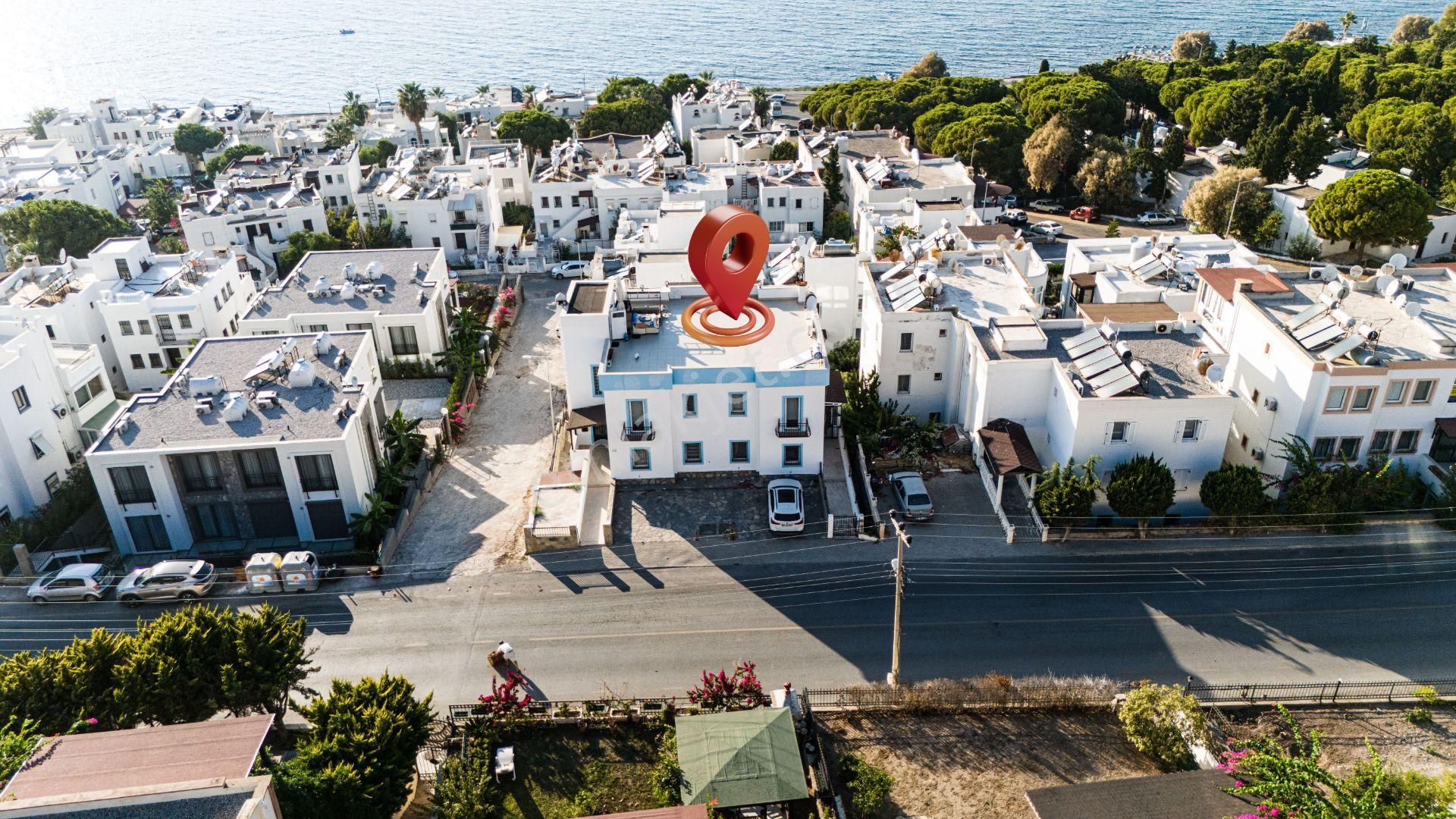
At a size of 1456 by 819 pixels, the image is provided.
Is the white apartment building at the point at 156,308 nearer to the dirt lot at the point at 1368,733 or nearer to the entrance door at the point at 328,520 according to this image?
the entrance door at the point at 328,520

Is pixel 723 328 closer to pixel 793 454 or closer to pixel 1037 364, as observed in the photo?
pixel 793 454

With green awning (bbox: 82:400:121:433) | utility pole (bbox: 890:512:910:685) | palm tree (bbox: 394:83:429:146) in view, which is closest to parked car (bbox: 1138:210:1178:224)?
utility pole (bbox: 890:512:910:685)

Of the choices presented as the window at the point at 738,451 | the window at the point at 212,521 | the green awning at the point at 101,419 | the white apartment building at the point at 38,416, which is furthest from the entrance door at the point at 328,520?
the window at the point at 738,451

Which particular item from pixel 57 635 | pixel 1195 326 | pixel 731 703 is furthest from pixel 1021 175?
pixel 57 635

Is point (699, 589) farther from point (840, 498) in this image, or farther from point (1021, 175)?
point (1021, 175)

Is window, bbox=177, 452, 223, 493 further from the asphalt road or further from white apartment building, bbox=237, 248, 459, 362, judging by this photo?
white apartment building, bbox=237, 248, 459, 362

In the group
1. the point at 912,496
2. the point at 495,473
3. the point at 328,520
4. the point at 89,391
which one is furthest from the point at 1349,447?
the point at 89,391
